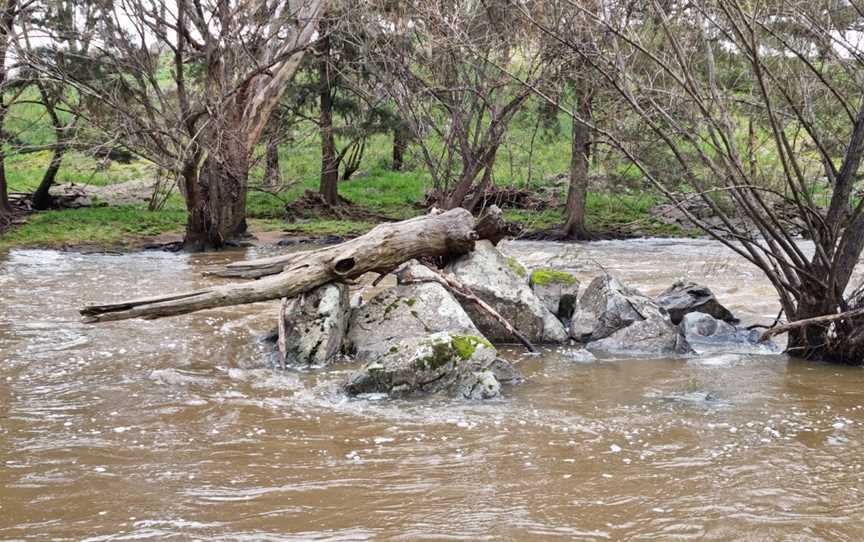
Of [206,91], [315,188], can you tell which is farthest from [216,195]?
[315,188]

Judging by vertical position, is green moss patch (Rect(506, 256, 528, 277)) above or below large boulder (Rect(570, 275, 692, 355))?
above

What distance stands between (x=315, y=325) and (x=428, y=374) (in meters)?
1.72

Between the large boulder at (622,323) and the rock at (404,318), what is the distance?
132cm

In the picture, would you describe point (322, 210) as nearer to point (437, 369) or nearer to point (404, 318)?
point (404, 318)

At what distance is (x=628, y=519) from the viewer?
399cm

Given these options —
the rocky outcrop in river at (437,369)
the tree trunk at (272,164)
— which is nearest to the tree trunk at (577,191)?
the tree trunk at (272,164)

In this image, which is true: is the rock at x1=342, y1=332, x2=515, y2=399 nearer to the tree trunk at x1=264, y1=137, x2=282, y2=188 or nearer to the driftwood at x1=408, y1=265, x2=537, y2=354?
the driftwood at x1=408, y1=265, x2=537, y2=354

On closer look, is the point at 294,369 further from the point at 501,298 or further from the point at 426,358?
the point at 501,298

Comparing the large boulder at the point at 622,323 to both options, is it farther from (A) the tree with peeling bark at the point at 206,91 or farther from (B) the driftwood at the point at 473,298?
(A) the tree with peeling bark at the point at 206,91

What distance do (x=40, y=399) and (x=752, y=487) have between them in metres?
4.80

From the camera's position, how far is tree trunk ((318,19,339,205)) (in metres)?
20.0

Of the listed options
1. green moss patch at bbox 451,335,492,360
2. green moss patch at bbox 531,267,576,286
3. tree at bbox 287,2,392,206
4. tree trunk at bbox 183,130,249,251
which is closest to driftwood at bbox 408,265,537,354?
green moss patch at bbox 531,267,576,286

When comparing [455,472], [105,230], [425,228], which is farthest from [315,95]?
[455,472]

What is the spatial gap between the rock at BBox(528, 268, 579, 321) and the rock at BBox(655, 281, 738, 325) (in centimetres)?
100
